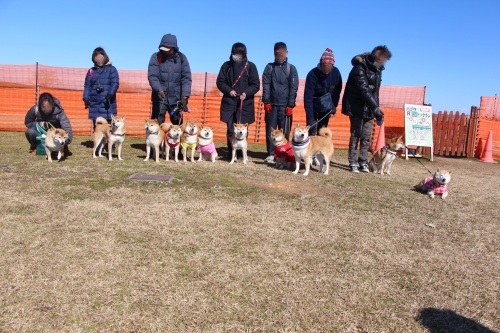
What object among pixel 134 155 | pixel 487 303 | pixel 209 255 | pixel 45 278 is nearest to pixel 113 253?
pixel 45 278

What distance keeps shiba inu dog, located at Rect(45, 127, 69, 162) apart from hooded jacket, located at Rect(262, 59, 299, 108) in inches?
145

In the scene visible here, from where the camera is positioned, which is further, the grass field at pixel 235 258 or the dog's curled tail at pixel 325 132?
the dog's curled tail at pixel 325 132

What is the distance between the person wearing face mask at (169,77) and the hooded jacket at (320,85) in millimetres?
2282

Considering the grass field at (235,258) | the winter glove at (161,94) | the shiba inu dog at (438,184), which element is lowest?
the grass field at (235,258)

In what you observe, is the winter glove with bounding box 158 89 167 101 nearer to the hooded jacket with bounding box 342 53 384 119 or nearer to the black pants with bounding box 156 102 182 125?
the black pants with bounding box 156 102 182 125

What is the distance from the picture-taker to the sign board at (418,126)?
445 inches

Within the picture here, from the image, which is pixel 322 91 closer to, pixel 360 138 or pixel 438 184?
pixel 360 138

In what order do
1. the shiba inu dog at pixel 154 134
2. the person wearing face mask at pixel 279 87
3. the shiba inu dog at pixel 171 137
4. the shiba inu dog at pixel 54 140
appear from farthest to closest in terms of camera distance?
the person wearing face mask at pixel 279 87, the shiba inu dog at pixel 171 137, the shiba inu dog at pixel 154 134, the shiba inu dog at pixel 54 140

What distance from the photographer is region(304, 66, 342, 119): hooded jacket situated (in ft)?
25.2

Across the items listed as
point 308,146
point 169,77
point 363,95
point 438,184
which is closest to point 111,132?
point 169,77

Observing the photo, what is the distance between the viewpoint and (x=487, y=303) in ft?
9.45

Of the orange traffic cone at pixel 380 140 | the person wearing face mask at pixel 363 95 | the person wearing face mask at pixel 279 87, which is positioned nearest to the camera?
the person wearing face mask at pixel 363 95

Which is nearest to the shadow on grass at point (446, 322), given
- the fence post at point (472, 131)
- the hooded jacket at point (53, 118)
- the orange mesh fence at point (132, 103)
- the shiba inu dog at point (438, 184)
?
the shiba inu dog at point (438, 184)

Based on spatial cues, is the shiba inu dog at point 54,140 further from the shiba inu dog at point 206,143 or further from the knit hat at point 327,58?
the knit hat at point 327,58
